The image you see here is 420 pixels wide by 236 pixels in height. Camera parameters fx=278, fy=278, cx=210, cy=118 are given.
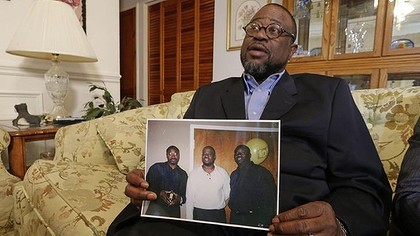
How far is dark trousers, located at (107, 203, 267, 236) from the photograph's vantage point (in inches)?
26.5

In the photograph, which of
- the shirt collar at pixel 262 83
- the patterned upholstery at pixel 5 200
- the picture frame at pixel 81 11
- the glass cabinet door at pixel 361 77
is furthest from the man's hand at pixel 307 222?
the picture frame at pixel 81 11

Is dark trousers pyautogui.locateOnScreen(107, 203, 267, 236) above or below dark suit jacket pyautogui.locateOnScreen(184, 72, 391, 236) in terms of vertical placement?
below

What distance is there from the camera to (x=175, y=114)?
3.98ft

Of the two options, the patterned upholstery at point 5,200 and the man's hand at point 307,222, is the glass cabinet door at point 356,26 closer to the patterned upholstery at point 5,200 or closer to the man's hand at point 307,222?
the man's hand at point 307,222

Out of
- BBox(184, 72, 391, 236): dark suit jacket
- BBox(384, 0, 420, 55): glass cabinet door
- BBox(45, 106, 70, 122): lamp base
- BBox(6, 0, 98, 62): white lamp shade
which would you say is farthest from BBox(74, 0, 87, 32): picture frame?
BBox(384, 0, 420, 55): glass cabinet door

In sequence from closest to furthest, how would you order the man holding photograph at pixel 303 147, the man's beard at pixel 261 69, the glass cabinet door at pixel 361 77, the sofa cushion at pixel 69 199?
the man holding photograph at pixel 303 147, the sofa cushion at pixel 69 199, the man's beard at pixel 261 69, the glass cabinet door at pixel 361 77

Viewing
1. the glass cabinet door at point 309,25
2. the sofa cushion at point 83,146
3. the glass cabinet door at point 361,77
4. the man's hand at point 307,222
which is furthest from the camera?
the glass cabinet door at point 309,25

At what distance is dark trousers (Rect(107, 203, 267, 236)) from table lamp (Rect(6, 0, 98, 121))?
1.03 meters

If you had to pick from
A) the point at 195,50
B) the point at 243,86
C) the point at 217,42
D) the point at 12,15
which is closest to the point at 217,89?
the point at 243,86

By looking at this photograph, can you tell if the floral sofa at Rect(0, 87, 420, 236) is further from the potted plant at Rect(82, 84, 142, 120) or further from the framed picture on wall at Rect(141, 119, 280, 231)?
the potted plant at Rect(82, 84, 142, 120)

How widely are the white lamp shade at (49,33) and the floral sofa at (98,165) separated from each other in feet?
1.48

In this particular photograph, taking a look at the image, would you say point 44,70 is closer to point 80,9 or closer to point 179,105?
point 80,9

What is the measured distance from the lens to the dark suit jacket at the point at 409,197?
1.93ft

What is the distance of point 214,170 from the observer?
23.2 inches
